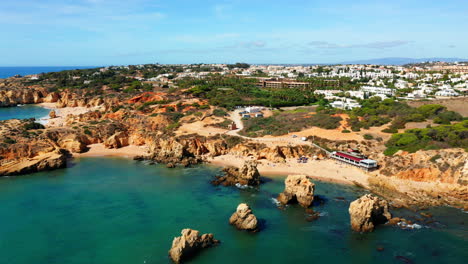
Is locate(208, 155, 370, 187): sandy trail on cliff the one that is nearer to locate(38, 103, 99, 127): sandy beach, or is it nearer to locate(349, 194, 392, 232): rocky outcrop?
locate(349, 194, 392, 232): rocky outcrop

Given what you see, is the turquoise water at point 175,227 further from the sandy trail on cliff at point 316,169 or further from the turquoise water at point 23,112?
the turquoise water at point 23,112

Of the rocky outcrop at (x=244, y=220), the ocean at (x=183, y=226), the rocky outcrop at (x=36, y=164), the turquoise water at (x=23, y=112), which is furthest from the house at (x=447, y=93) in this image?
the turquoise water at (x=23, y=112)

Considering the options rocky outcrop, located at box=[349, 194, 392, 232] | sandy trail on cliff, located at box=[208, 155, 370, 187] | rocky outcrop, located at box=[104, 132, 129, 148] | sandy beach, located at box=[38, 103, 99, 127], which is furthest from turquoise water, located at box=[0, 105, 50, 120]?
rocky outcrop, located at box=[349, 194, 392, 232]

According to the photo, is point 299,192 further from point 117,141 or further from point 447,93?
point 447,93

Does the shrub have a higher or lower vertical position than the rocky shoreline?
higher

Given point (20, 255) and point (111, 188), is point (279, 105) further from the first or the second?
point (20, 255)

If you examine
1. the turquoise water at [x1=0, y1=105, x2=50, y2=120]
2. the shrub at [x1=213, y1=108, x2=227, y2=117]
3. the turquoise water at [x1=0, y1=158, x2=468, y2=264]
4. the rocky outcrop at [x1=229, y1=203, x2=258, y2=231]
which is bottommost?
the turquoise water at [x1=0, y1=158, x2=468, y2=264]

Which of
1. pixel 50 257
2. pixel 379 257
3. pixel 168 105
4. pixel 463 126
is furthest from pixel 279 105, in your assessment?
pixel 50 257
